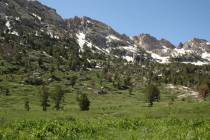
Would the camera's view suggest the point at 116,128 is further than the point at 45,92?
No

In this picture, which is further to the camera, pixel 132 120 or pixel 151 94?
pixel 151 94

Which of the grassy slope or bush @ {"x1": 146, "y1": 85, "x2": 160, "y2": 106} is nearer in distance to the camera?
the grassy slope

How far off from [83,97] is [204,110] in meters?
84.7

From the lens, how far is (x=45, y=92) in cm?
16138

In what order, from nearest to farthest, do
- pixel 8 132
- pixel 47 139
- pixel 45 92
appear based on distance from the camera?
Result: 1. pixel 47 139
2. pixel 8 132
3. pixel 45 92

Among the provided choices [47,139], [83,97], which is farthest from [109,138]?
[83,97]

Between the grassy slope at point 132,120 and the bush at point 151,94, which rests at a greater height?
the grassy slope at point 132,120

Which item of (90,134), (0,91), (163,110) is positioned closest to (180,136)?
(90,134)

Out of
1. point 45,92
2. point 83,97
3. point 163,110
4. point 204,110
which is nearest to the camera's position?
point 204,110

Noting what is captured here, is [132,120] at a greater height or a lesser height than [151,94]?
greater

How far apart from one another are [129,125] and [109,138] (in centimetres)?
869

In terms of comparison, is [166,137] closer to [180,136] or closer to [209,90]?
[180,136]

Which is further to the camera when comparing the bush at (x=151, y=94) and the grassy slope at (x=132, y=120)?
the bush at (x=151, y=94)

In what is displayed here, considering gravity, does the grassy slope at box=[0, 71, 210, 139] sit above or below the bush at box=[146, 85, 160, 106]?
above
